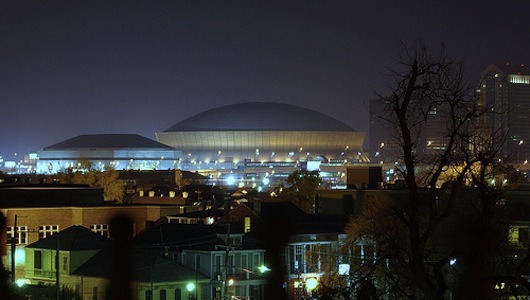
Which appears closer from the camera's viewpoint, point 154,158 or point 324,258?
point 324,258

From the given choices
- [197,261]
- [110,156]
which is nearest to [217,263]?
[197,261]

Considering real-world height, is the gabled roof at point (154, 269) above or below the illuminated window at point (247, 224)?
below

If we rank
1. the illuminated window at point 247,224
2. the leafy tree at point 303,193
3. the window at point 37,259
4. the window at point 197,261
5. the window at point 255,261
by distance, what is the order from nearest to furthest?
the window at point 255,261, the window at point 197,261, the window at point 37,259, the illuminated window at point 247,224, the leafy tree at point 303,193

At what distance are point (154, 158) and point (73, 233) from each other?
6189 inches

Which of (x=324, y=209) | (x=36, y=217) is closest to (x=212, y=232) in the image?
(x=36, y=217)

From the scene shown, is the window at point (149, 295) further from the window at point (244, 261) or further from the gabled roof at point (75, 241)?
the window at point (244, 261)

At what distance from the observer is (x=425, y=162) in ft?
35.0

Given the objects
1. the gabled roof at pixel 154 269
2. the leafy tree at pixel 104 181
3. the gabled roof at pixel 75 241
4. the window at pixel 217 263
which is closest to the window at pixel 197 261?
the window at pixel 217 263

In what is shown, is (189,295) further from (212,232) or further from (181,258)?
(212,232)

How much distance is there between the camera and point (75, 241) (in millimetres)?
37844

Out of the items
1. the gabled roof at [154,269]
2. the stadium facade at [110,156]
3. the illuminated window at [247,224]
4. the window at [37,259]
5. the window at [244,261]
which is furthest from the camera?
the stadium facade at [110,156]

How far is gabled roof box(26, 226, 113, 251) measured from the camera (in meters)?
→ 36.7

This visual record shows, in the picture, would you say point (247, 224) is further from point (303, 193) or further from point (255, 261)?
point (303, 193)

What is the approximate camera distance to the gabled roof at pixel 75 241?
36719 mm
